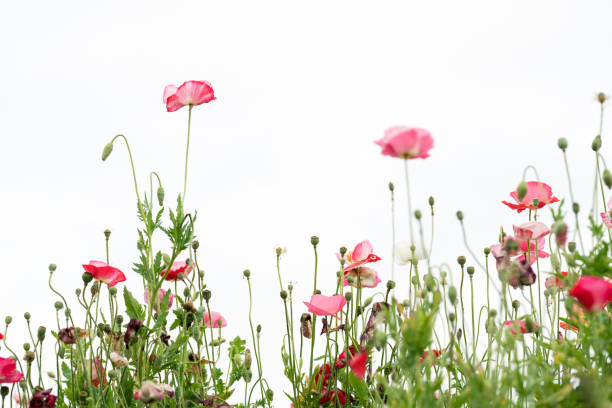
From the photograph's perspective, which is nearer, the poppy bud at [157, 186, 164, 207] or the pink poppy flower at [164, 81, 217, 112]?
the poppy bud at [157, 186, 164, 207]

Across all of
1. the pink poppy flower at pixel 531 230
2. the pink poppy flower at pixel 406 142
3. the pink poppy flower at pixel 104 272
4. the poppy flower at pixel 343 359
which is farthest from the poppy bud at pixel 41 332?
the pink poppy flower at pixel 531 230

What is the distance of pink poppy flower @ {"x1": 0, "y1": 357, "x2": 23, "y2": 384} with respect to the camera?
9.64 feet

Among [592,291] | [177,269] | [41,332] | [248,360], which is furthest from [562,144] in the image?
[41,332]

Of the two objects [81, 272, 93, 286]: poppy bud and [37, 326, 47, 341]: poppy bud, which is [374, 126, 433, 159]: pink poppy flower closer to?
[81, 272, 93, 286]: poppy bud

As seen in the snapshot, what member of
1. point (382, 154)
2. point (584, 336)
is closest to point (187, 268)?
point (382, 154)

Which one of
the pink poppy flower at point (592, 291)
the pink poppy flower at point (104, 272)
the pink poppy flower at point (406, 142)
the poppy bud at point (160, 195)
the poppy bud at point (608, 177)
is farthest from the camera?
the poppy bud at point (160, 195)

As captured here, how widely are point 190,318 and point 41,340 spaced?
73 cm

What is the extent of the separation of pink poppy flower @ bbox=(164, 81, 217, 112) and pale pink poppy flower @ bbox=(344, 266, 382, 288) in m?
0.97

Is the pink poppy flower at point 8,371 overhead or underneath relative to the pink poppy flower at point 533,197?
underneath

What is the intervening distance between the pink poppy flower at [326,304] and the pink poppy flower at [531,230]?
72 cm

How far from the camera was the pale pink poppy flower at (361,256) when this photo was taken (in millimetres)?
3021

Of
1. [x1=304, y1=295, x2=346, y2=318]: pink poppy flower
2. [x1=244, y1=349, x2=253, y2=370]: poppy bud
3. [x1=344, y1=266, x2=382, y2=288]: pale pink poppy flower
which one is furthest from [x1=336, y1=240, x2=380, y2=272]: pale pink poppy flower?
[x1=244, y1=349, x2=253, y2=370]: poppy bud

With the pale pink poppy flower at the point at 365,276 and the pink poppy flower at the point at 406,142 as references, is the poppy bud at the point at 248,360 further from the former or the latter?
the pink poppy flower at the point at 406,142

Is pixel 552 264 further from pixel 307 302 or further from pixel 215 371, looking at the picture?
pixel 215 371
